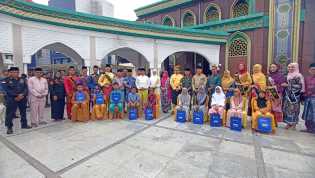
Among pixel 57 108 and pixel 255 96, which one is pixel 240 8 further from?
pixel 57 108

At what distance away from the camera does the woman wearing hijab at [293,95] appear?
15.3 feet

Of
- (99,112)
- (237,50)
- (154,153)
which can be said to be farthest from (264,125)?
(237,50)

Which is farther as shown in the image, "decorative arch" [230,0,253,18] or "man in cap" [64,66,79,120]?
"decorative arch" [230,0,253,18]

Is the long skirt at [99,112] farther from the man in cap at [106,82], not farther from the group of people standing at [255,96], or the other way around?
the group of people standing at [255,96]

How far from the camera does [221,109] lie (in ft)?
16.8

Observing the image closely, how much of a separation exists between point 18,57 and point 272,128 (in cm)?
809

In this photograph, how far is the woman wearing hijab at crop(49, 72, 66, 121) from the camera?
572cm

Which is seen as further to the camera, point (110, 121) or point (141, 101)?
point (141, 101)

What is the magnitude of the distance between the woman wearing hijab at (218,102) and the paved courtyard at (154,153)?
1.76 ft

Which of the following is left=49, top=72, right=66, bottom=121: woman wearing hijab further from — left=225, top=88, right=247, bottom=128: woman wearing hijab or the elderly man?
left=225, top=88, right=247, bottom=128: woman wearing hijab

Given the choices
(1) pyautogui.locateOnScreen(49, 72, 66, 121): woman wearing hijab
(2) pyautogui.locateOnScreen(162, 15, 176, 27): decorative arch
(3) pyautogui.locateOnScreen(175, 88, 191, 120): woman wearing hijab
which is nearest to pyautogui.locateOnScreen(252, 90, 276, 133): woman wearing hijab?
(3) pyautogui.locateOnScreen(175, 88, 191, 120): woman wearing hijab

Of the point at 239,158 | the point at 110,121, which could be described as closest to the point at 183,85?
the point at 110,121

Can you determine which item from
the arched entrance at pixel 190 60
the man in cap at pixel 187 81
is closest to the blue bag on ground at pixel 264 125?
the man in cap at pixel 187 81

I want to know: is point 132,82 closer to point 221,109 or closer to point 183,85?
point 183,85
